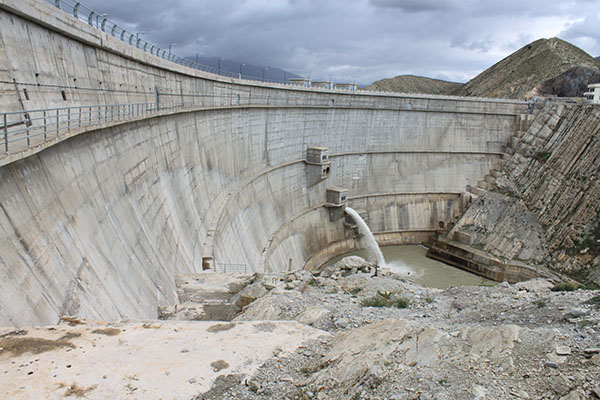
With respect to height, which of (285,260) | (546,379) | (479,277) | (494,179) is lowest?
(479,277)

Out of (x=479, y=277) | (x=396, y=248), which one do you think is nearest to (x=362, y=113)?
(x=396, y=248)

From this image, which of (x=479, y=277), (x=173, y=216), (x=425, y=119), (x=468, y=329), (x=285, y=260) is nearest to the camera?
(x=468, y=329)

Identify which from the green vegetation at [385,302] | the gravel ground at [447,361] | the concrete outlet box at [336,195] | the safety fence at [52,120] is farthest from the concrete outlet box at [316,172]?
the gravel ground at [447,361]

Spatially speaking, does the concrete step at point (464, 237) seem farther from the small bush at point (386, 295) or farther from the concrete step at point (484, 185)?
the small bush at point (386, 295)

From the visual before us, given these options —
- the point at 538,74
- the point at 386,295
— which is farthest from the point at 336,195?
the point at 538,74

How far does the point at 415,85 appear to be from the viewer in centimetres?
7912

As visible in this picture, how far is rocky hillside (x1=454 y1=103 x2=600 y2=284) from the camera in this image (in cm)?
2992

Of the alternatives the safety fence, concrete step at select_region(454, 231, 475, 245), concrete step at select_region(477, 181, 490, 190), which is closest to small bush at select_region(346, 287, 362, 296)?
the safety fence

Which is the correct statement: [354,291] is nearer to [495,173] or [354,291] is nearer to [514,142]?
[495,173]

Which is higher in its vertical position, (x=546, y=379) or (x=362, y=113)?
(x=362, y=113)

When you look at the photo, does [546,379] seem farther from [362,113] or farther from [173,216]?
[362,113]

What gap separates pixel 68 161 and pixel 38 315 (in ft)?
11.7

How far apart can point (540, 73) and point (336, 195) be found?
3832 cm

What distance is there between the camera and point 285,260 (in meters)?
27.8
